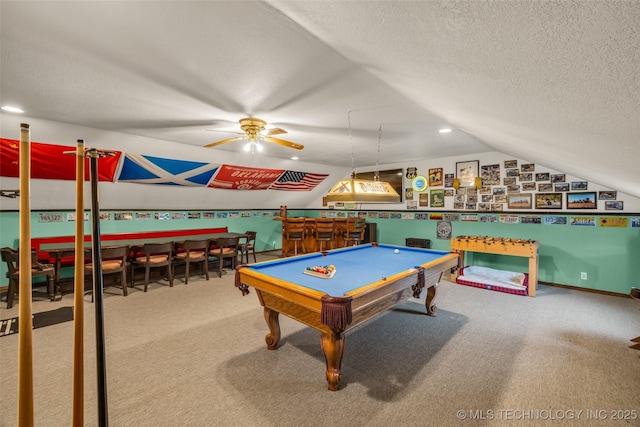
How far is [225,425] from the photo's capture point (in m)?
1.87

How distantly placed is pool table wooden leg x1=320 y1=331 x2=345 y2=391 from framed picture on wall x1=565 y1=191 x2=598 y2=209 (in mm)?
4911

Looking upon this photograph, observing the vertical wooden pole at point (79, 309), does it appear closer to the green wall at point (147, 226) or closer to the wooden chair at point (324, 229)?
the green wall at point (147, 226)

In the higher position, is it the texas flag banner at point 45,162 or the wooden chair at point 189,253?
the texas flag banner at point 45,162

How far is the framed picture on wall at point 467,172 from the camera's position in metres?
5.77

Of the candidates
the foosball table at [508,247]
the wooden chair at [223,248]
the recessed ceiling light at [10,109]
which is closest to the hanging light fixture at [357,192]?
the foosball table at [508,247]

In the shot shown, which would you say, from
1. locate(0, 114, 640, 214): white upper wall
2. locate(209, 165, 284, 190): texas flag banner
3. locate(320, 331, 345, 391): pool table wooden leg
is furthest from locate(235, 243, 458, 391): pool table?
locate(209, 165, 284, 190): texas flag banner

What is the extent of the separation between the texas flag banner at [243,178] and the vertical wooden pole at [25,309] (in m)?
5.07

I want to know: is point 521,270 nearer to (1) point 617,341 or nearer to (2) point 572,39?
(1) point 617,341

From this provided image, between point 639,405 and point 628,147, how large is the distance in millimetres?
1939

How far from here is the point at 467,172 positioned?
19.3 ft

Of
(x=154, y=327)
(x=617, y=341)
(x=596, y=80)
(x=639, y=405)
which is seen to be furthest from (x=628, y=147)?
(x=154, y=327)

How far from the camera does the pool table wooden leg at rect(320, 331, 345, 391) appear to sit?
2.20m

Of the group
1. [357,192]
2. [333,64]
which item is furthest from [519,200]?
[333,64]

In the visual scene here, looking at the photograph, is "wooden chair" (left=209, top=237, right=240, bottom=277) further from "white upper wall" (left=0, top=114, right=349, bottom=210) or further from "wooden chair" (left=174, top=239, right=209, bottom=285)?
"white upper wall" (left=0, top=114, right=349, bottom=210)
